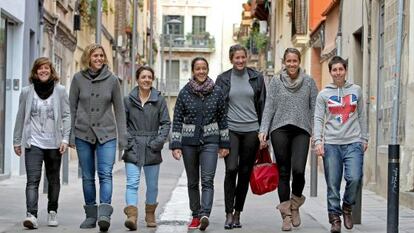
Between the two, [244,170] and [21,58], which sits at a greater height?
[21,58]

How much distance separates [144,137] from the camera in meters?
10.6

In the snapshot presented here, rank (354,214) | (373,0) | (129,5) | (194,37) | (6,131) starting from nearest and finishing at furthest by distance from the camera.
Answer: (354,214) → (373,0) → (6,131) → (129,5) → (194,37)

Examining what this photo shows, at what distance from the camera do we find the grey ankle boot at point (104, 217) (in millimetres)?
10117

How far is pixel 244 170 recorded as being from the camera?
1069 cm

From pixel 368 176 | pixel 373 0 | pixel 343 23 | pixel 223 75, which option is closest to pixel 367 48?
pixel 373 0

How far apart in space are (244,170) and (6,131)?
9631 millimetres

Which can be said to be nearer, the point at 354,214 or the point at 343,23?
the point at 354,214

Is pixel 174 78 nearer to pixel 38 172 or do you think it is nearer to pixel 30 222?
pixel 38 172

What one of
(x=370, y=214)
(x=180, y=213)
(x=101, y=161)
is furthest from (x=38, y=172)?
(x=370, y=214)

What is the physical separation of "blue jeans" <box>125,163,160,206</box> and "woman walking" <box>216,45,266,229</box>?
0.80m

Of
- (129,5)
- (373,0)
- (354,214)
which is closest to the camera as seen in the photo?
(354,214)


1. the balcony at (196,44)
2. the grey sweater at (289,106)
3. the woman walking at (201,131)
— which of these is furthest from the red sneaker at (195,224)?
the balcony at (196,44)

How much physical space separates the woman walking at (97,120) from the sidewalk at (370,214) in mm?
2548

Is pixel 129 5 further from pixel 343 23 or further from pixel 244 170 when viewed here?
pixel 244 170
